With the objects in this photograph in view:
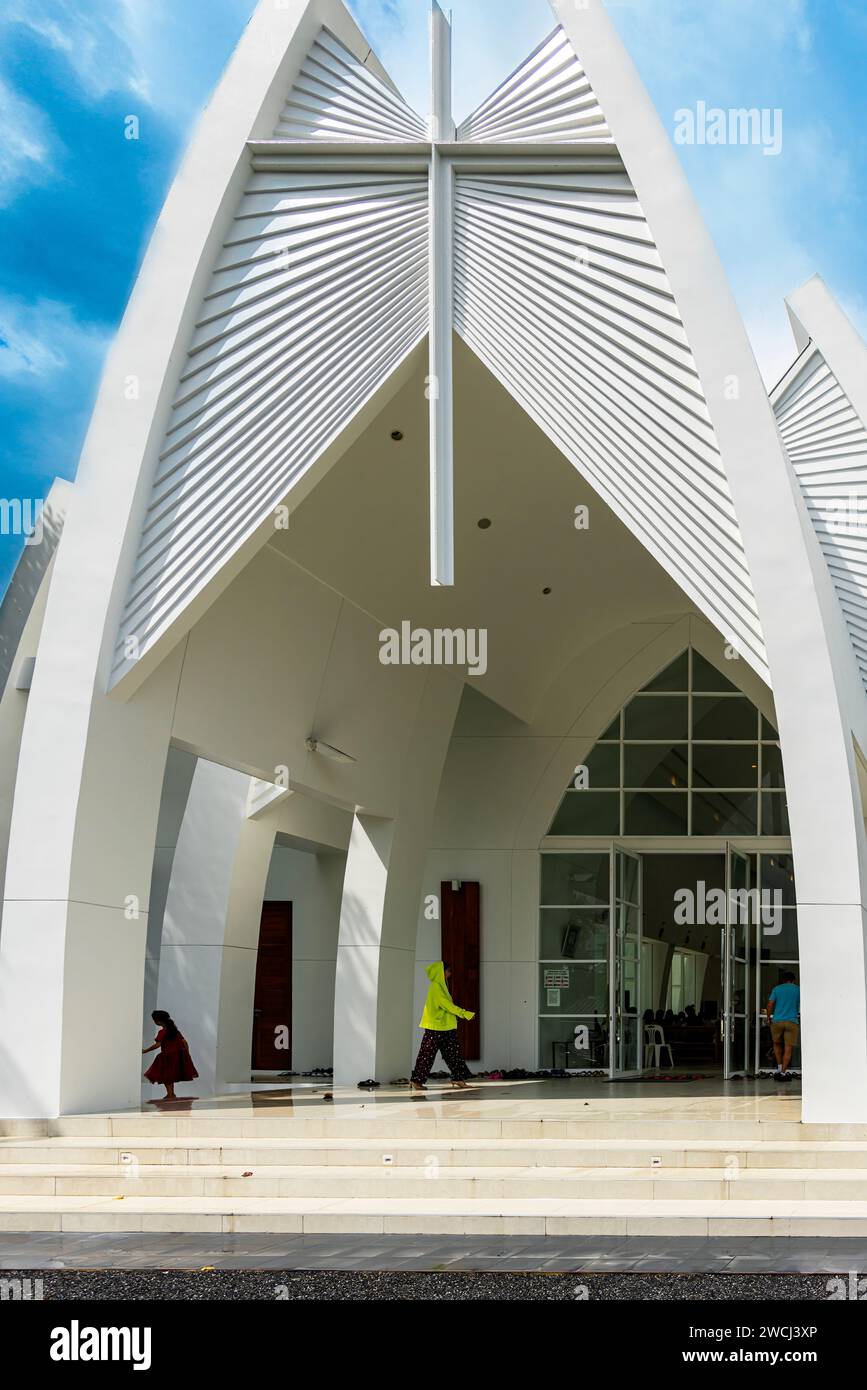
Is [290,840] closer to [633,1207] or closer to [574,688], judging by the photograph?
[574,688]

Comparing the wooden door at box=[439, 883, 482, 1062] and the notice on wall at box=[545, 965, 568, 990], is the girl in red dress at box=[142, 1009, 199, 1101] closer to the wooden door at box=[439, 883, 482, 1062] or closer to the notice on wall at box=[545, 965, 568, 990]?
the wooden door at box=[439, 883, 482, 1062]

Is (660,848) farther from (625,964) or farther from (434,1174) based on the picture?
(434,1174)

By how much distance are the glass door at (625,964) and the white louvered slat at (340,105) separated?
9.88 metres

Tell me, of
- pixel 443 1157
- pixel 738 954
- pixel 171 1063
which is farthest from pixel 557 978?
pixel 443 1157

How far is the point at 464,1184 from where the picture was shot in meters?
9.10

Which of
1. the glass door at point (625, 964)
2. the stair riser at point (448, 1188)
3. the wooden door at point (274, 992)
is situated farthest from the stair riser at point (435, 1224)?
the wooden door at point (274, 992)

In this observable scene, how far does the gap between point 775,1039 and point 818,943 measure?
21.2ft

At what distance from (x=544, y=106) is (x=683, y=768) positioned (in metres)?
9.80

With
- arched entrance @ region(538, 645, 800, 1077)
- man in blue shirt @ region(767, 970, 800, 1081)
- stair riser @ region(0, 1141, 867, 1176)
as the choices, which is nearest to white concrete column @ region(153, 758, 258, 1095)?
arched entrance @ region(538, 645, 800, 1077)

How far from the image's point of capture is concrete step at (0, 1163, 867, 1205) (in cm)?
892

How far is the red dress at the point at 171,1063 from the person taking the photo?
1379 centimetres

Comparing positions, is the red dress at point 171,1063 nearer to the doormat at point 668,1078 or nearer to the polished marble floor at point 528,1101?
the polished marble floor at point 528,1101

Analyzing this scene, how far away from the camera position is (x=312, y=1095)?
602 inches
